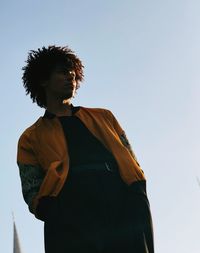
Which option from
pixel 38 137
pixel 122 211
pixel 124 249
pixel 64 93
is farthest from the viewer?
pixel 64 93

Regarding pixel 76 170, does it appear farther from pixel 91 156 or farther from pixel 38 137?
pixel 38 137

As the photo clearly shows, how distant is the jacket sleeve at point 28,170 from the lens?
10.4ft

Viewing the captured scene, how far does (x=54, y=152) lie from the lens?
11.2ft

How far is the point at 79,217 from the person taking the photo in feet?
9.95

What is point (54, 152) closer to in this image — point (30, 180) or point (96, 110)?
point (30, 180)

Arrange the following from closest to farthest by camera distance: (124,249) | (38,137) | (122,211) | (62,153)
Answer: (124,249) → (122,211) → (62,153) → (38,137)

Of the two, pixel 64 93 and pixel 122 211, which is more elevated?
pixel 64 93

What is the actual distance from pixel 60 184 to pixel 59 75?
129 centimetres

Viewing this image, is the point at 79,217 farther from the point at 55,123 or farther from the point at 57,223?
the point at 55,123

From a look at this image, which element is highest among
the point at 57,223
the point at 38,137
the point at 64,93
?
the point at 64,93

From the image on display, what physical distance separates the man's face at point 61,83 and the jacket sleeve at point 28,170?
56 cm

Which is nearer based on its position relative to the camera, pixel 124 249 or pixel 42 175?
pixel 124 249

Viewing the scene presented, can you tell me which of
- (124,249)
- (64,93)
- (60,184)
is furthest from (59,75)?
(124,249)

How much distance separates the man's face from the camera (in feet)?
13.1
